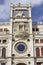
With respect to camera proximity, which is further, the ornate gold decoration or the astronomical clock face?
the ornate gold decoration

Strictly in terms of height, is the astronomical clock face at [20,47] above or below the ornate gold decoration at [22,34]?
below

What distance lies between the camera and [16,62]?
74.2 metres

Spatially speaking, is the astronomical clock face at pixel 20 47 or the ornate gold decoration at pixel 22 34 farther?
the ornate gold decoration at pixel 22 34

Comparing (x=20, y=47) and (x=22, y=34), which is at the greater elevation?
(x=22, y=34)

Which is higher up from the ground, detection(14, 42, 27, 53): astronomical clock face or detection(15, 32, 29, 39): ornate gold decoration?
detection(15, 32, 29, 39): ornate gold decoration

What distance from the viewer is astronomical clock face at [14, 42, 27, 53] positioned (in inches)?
2967

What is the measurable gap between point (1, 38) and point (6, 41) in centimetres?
162

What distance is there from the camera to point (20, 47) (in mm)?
76125

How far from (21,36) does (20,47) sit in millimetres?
3046

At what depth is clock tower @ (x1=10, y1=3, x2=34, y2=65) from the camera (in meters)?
74.3

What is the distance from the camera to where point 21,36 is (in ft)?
251

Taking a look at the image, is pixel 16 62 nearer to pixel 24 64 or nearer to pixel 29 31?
pixel 24 64

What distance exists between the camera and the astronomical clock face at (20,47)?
75369 millimetres

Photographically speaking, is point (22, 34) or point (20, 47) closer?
point (20, 47)
